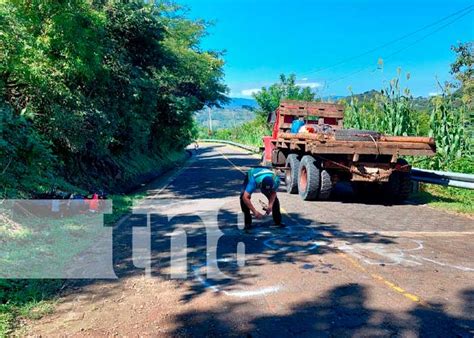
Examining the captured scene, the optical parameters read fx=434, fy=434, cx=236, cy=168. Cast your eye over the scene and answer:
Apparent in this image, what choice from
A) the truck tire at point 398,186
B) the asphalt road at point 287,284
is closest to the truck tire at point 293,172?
the truck tire at point 398,186

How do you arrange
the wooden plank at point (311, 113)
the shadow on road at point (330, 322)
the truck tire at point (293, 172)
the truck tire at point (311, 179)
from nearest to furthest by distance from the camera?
the shadow on road at point (330, 322)
the truck tire at point (311, 179)
the truck tire at point (293, 172)
the wooden plank at point (311, 113)

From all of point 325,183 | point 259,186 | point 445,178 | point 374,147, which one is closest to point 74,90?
point 259,186

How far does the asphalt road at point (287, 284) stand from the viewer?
3.88m

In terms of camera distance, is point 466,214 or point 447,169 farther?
point 447,169

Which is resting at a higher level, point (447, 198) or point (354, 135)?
point (354, 135)

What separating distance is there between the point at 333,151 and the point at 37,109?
6487 mm

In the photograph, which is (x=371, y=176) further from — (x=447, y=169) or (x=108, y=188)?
(x=108, y=188)

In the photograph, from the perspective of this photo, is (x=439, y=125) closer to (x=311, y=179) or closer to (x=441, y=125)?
(x=441, y=125)

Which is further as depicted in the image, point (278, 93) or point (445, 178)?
point (278, 93)

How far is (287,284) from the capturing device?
4883 millimetres

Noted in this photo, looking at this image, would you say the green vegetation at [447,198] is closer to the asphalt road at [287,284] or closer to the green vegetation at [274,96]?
the asphalt road at [287,284]

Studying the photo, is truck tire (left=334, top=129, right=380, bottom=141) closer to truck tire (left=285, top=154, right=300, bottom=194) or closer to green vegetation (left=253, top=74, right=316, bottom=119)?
truck tire (left=285, top=154, right=300, bottom=194)

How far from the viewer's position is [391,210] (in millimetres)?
9844

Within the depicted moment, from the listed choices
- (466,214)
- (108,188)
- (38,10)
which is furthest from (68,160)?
(466,214)
